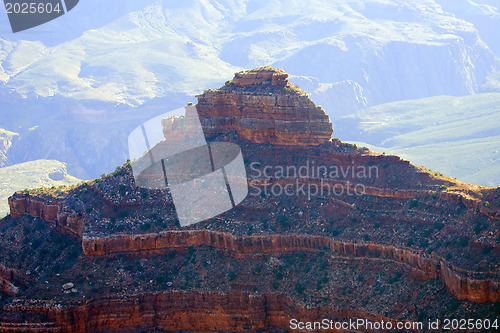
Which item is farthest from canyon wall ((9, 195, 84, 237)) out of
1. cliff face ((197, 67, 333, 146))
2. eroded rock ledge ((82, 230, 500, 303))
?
cliff face ((197, 67, 333, 146))

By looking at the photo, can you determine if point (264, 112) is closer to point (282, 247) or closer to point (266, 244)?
point (266, 244)

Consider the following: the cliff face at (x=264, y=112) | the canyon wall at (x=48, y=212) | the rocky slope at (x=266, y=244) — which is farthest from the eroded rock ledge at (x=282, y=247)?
the cliff face at (x=264, y=112)

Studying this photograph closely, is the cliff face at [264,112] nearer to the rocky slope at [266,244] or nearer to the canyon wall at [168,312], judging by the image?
the rocky slope at [266,244]

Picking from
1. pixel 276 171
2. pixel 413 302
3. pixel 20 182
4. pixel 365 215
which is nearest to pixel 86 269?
pixel 276 171

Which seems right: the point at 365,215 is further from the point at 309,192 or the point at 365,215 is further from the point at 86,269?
the point at 86,269

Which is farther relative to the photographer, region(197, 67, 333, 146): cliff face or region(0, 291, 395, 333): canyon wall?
region(197, 67, 333, 146): cliff face

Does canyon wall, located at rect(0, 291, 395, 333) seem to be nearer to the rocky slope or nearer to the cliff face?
the rocky slope
